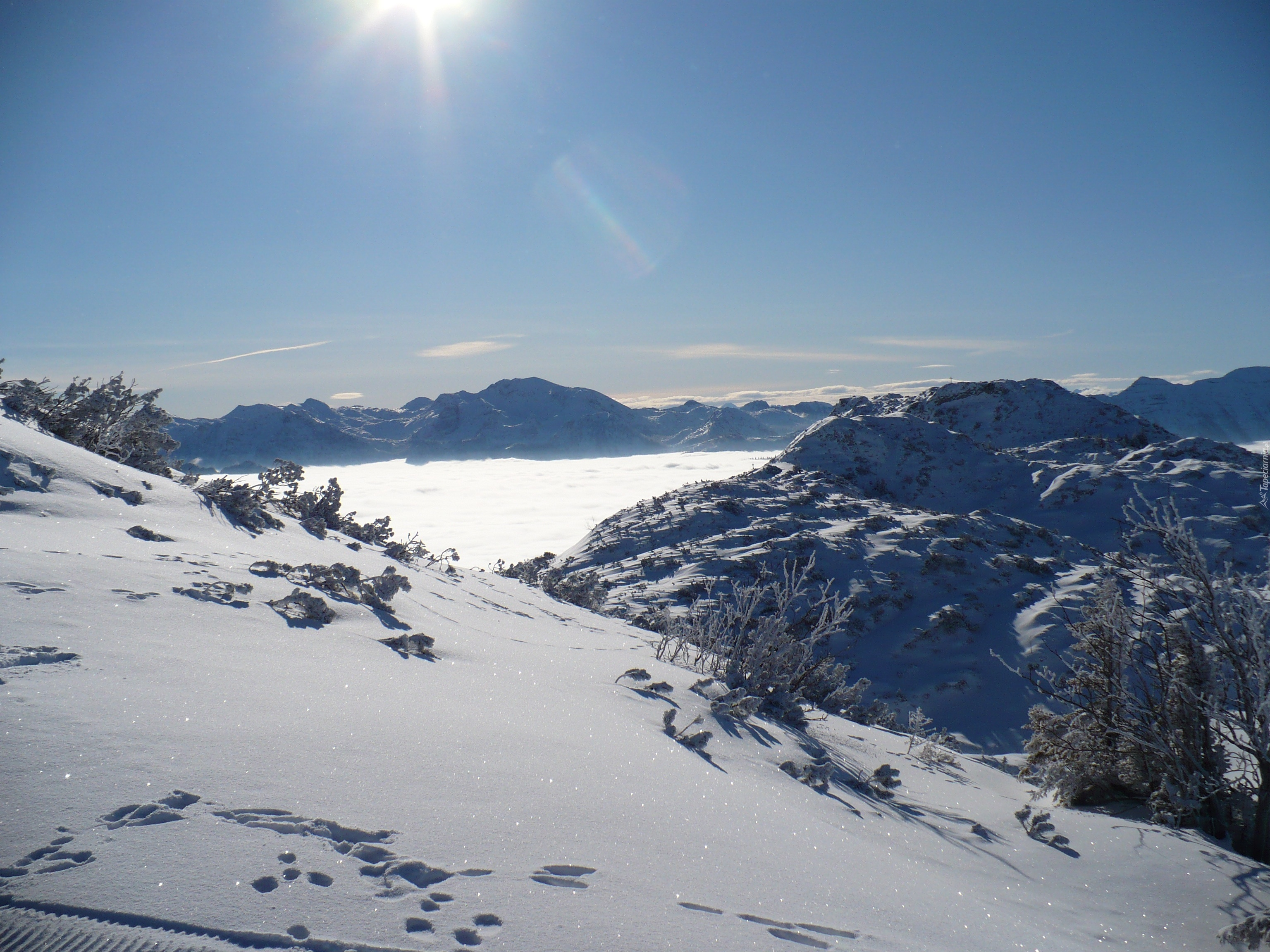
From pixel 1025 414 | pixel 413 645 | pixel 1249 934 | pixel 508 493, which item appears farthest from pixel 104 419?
pixel 508 493

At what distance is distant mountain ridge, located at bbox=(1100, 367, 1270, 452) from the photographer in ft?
188

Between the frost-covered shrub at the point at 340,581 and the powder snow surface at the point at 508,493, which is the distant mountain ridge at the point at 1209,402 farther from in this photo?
the frost-covered shrub at the point at 340,581

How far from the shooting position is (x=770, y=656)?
455cm

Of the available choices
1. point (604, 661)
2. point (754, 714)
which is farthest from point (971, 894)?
point (604, 661)

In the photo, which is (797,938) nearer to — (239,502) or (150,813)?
(150,813)

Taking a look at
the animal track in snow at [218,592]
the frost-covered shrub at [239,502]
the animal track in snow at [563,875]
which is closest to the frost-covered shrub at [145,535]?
the animal track in snow at [218,592]

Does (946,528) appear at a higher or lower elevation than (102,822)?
lower

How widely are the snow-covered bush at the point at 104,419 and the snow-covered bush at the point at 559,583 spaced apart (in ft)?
14.9

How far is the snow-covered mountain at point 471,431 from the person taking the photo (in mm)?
120688

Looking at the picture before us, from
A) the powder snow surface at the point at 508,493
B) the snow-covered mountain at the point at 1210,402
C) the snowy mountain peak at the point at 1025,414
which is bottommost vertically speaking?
the powder snow surface at the point at 508,493

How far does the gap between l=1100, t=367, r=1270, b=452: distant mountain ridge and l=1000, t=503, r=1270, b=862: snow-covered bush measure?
206 feet

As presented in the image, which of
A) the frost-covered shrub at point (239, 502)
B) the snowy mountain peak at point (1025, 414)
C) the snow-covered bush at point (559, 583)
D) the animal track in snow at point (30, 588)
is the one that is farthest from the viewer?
the snowy mountain peak at point (1025, 414)

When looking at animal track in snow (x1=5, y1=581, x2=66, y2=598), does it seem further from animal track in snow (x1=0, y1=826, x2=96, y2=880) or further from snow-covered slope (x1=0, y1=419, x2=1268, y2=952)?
animal track in snow (x1=0, y1=826, x2=96, y2=880)

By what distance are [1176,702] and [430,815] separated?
3815 millimetres
